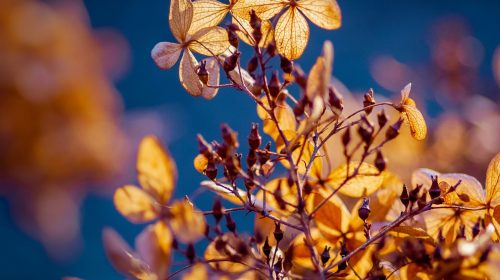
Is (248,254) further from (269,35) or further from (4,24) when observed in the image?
(4,24)

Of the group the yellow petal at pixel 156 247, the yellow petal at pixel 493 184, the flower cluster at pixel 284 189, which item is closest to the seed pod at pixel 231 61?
the flower cluster at pixel 284 189

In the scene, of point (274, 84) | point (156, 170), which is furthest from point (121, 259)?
point (274, 84)

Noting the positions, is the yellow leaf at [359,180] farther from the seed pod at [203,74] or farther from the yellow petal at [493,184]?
the seed pod at [203,74]

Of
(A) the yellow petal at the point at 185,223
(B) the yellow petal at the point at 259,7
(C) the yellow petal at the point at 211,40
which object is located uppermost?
(B) the yellow petal at the point at 259,7

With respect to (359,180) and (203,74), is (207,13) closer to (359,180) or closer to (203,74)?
(203,74)

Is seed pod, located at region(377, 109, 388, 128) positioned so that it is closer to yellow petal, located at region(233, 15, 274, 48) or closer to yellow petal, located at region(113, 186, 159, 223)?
yellow petal, located at region(233, 15, 274, 48)

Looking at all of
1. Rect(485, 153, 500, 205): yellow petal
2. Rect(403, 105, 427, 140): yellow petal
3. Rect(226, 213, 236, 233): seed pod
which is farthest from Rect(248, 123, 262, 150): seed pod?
Rect(485, 153, 500, 205): yellow petal
